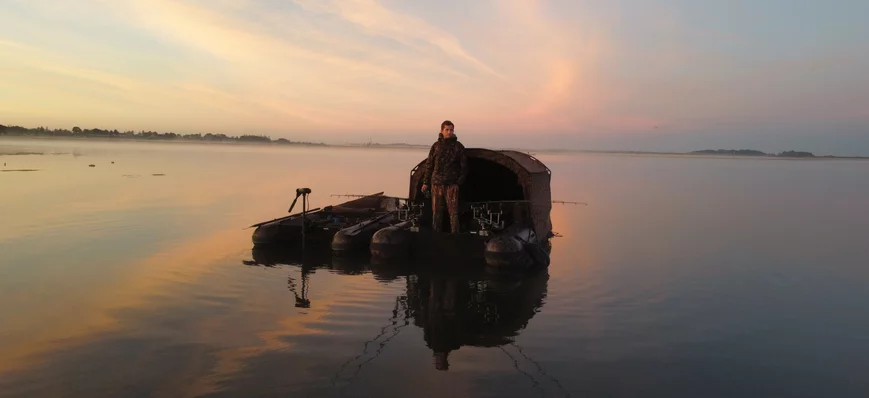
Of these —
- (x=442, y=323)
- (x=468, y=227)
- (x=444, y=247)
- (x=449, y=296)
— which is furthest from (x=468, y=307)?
(x=468, y=227)

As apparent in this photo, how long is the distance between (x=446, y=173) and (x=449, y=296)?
414 cm

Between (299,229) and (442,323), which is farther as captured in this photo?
Answer: (299,229)

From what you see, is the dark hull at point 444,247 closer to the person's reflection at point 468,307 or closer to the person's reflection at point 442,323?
the person's reflection at point 468,307

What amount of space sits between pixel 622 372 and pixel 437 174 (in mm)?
8081

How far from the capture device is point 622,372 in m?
7.04

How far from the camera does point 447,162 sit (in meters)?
13.9

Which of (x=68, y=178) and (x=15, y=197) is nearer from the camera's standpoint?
(x=15, y=197)

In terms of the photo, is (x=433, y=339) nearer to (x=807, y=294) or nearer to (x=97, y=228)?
(x=807, y=294)

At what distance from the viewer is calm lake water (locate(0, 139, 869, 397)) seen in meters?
6.63

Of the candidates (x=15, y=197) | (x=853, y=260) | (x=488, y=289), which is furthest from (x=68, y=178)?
(x=853, y=260)

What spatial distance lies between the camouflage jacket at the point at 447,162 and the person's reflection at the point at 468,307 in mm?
2485

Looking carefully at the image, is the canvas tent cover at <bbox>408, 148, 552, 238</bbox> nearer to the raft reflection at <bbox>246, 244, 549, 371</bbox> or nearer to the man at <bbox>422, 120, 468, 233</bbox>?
the man at <bbox>422, 120, 468, 233</bbox>

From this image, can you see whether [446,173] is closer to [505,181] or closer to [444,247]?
[444,247]

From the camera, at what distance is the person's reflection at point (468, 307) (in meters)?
8.29
